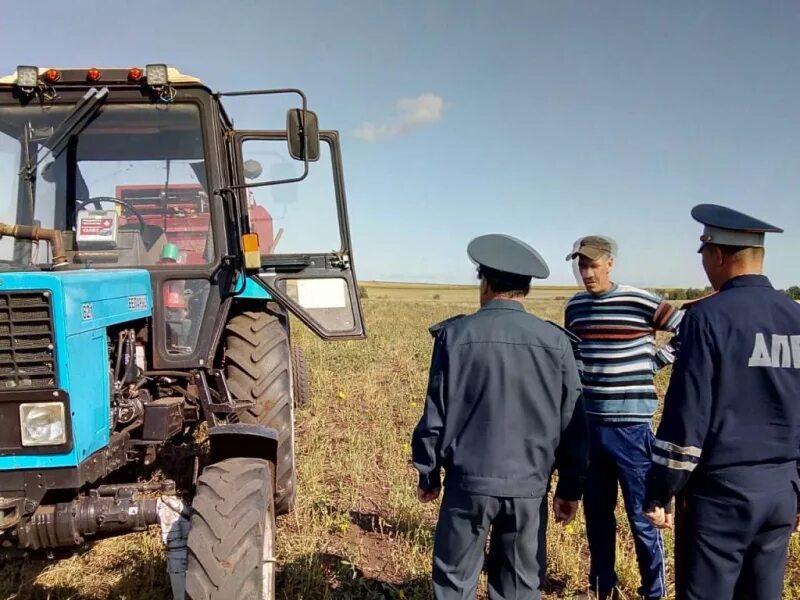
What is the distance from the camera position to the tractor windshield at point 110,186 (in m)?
3.75

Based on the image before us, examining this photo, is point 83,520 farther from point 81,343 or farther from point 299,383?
point 299,383

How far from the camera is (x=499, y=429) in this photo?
241 centimetres

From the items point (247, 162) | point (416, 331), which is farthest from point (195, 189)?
point (416, 331)

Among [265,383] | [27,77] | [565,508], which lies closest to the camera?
[565,508]

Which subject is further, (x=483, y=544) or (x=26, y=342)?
(x=26, y=342)

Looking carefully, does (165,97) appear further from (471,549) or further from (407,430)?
(407,430)

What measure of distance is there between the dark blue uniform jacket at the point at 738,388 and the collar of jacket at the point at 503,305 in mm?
633

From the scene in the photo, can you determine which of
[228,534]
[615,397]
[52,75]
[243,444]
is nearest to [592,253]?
[615,397]

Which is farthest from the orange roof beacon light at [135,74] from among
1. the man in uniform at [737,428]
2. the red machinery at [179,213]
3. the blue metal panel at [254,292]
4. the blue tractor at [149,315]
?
the man in uniform at [737,428]

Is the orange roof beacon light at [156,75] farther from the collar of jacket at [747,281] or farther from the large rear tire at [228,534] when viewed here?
the collar of jacket at [747,281]

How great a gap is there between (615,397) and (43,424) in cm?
267

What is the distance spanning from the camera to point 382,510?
Result: 4586mm

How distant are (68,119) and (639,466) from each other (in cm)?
360

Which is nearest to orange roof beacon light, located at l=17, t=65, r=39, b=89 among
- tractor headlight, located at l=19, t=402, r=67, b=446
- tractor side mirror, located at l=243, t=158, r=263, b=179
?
tractor side mirror, located at l=243, t=158, r=263, b=179
